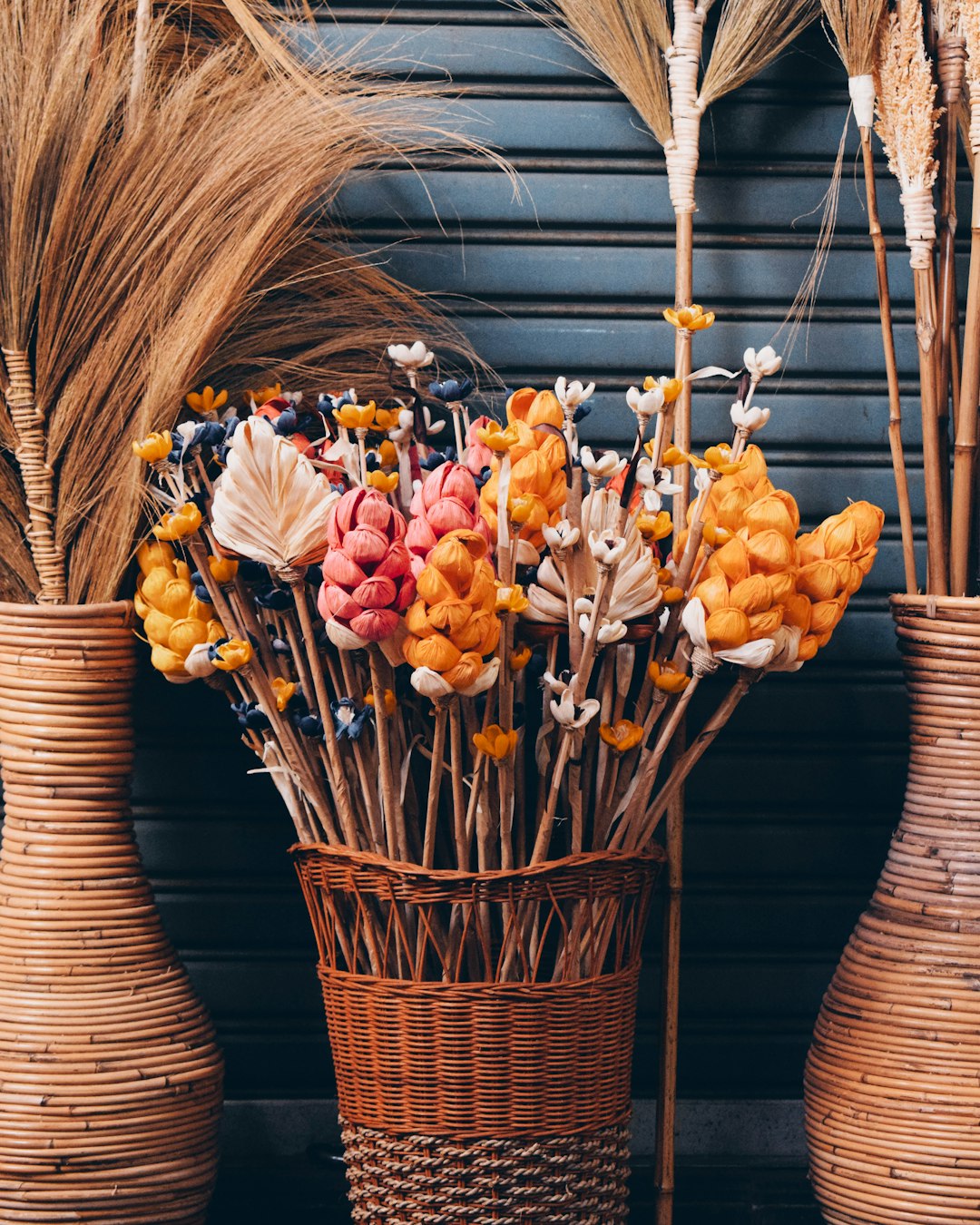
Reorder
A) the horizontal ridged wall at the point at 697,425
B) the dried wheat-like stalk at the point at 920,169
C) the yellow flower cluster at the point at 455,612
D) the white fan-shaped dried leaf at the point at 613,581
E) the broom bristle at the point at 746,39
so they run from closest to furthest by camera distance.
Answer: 1. the yellow flower cluster at the point at 455,612
2. the white fan-shaped dried leaf at the point at 613,581
3. the dried wheat-like stalk at the point at 920,169
4. the broom bristle at the point at 746,39
5. the horizontal ridged wall at the point at 697,425

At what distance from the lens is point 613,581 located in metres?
1.12

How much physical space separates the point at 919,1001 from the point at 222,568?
3.02 feet

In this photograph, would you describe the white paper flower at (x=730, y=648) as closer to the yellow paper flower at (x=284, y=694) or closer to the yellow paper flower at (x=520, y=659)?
the yellow paper flower at (x=520, y=659)

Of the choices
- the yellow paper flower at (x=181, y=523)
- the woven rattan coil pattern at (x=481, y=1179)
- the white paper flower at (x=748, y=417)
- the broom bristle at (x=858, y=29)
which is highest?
the broom bristle at (x=858, y=29)

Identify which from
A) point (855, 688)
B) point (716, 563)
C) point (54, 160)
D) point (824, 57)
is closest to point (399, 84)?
point (54, 160)

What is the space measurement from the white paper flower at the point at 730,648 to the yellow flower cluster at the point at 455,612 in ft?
0.74

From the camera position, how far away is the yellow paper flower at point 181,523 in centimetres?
117

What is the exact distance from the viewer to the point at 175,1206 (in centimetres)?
128

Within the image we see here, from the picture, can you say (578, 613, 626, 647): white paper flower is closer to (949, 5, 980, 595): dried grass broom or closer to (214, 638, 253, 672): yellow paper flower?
(214, 638, 253, 672): yellow paper flower

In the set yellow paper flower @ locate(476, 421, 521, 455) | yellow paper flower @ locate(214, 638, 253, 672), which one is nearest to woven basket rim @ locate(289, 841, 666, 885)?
yellow paper flower @ locate(214, 638, 253, 672)

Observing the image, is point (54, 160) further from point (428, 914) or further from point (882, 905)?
point (882, 905)

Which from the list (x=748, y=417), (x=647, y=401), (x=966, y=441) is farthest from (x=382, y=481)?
(x=966, y=441)

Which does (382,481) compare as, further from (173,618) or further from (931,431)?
(931,431)

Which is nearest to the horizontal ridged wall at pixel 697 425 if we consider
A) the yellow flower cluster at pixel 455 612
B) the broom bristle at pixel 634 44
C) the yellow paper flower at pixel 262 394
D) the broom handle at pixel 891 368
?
the broom bristle at pixel 634 44
